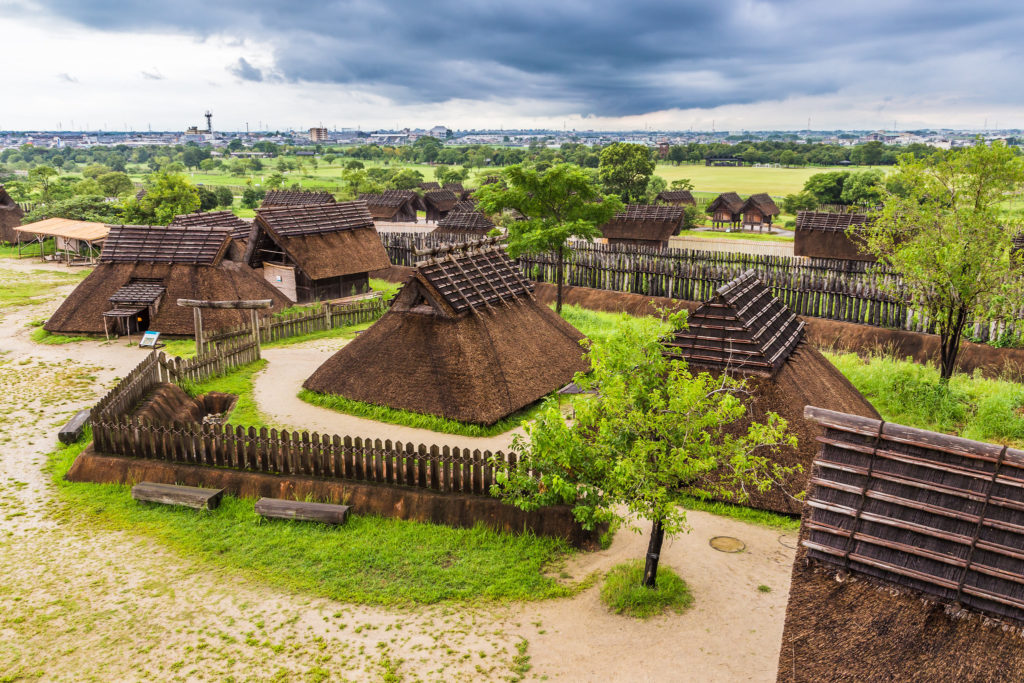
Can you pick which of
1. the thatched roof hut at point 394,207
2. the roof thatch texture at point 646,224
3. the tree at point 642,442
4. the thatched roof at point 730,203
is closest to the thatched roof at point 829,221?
the roof thatch texture at point 646,224

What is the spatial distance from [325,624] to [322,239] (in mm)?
23995

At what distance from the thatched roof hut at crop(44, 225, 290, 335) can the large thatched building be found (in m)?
2.88

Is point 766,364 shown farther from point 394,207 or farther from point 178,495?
point 394,207

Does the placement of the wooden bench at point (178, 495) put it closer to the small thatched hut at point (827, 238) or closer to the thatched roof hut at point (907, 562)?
Answer: the thatched roof hut at point (907, 562)

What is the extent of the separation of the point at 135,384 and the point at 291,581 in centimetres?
815

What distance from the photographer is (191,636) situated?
912 centimetres

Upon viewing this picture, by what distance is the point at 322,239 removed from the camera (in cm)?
3083

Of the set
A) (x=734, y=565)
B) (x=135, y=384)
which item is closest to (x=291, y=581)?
(x=734, y=565)

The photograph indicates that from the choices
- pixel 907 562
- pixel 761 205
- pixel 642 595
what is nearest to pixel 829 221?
pixel 761 205

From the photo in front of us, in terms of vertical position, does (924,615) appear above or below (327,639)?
above

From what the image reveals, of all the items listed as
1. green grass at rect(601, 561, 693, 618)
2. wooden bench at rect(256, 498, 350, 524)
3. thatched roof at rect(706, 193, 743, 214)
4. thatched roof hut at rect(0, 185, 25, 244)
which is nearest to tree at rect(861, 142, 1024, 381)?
green grass at rect(601, 561, 693, 618)

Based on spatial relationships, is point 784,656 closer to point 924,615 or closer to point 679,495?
point 924,615

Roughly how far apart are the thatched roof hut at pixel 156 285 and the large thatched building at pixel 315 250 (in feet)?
9.45

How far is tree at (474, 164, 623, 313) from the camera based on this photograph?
26956 millimetres
